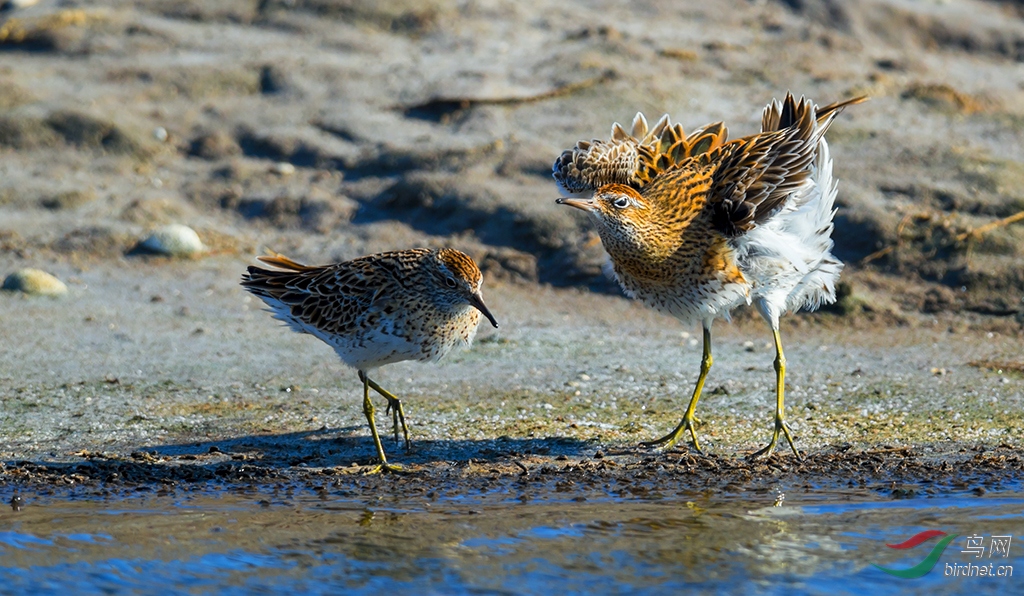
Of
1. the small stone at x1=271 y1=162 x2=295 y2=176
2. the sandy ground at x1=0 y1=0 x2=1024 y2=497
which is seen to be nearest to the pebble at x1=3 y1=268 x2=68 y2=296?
the sandy ground at x1=0 y1=0 x2=1024 y2=497

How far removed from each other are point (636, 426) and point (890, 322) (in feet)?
9.19

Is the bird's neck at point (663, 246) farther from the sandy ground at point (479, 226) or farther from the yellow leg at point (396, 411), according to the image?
the yellow leg at point (396, 411)

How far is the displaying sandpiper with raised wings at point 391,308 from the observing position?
264 inches

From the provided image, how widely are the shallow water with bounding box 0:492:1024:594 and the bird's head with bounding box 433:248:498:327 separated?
1.10 metres

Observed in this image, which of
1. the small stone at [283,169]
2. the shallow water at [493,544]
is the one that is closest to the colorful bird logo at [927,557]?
the shallow water at [493,544]

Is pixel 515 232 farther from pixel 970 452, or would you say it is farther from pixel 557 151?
pixel 970 452

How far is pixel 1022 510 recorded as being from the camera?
618 centimetres

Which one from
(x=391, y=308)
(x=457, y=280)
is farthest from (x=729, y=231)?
(x=391, y=308)

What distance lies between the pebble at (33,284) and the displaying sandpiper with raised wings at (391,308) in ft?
9.80

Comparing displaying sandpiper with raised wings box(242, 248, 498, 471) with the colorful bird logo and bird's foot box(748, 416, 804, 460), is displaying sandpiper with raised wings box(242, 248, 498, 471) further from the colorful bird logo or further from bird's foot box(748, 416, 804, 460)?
the colorful bird logo

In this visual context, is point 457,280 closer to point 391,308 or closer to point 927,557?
point 391,308

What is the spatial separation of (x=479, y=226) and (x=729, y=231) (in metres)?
3.73

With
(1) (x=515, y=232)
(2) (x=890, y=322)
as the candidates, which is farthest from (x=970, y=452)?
(1) (x=515, y=232)

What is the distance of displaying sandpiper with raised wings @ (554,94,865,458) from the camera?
6.77m
